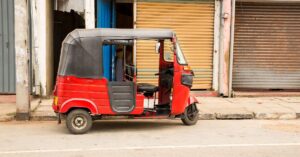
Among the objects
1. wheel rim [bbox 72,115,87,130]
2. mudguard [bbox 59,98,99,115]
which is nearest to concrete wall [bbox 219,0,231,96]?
mudguard [bbox 59,98,99,115]

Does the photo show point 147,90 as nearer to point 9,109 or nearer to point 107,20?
point 9,109

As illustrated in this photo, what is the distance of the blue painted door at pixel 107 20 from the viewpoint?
11986 mm

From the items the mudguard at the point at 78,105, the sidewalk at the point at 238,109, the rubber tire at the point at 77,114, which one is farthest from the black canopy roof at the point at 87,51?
the sidewalk at the point at 238,109

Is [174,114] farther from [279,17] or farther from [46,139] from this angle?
[279,17]

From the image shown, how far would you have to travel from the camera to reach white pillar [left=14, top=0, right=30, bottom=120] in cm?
900

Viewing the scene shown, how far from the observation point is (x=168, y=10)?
12195mm

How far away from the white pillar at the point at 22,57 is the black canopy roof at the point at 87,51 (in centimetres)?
164

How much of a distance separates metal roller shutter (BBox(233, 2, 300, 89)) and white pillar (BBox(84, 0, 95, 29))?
4.44 m

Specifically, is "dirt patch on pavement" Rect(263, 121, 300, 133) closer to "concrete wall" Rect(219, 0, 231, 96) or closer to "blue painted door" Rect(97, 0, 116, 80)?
"concrete wall" Rect(219, 0, 231, 96)

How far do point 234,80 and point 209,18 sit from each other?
2113 millimetres

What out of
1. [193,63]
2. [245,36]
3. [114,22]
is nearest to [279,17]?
[245,36]

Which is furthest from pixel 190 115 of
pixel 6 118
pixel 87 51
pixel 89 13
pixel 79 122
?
pixel 89 13

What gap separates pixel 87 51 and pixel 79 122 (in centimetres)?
135

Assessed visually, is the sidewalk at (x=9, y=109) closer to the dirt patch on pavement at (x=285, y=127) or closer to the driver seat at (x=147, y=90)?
the driver seat at (x=147, y=90)
